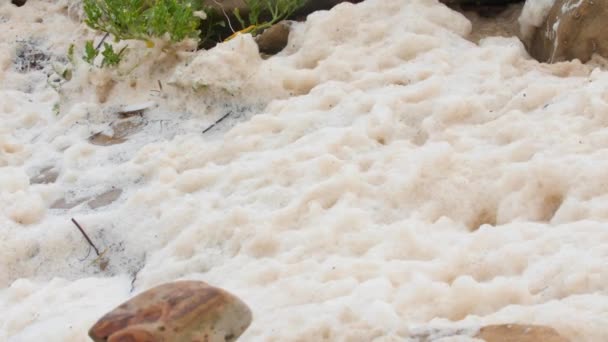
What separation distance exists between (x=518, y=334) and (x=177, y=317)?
87 cm

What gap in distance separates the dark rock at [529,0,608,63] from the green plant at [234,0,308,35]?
1405 mm

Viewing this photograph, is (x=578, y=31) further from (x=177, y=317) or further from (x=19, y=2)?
(x=19, y=2)

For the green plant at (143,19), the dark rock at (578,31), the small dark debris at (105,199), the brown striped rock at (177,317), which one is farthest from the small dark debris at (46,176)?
the dark rock at (578,31)

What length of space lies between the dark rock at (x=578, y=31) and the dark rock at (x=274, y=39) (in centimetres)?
A: 147

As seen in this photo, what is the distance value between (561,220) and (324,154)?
1014 mm

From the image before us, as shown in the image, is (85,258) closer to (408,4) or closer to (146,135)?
(146,135)

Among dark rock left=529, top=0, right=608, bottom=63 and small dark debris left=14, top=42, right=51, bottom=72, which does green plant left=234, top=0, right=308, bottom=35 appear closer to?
small dark debris left=14, top=42, right=51, bottom=72

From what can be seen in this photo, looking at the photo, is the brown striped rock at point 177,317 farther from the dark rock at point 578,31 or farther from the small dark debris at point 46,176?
the dark rock at point 578,31

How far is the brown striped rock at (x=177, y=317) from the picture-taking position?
1.96 meters

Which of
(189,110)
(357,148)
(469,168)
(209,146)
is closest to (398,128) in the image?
(357,148)

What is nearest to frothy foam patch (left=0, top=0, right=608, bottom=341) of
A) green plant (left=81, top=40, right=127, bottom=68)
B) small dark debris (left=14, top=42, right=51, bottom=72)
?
green plant (left=81, top=40, right=127, bottom=68)

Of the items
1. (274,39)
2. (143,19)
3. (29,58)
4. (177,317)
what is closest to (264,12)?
(274,39)

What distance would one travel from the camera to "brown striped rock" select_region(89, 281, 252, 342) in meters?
1.96

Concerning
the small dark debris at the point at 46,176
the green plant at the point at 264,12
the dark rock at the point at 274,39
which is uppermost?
the green plant at the point at 264,12
